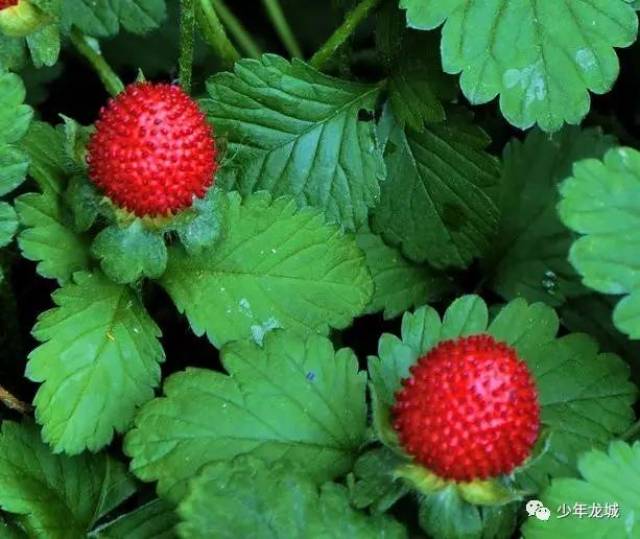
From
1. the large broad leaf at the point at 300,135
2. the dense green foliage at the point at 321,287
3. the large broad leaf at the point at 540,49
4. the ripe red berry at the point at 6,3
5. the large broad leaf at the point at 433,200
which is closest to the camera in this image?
A: the dense green foliage at the point at 321,287

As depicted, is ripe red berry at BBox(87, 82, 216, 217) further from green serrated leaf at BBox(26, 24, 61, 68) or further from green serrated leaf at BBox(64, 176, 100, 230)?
green serrated leaf at BBox(26, 24, 61, 68)

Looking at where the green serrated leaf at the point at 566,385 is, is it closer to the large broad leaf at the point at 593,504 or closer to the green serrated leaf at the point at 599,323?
the large broad leaf at the point at 593,504

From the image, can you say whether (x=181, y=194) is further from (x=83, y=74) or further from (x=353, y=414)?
(x=83, y=74)

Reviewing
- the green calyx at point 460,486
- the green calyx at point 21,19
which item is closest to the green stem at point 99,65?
the green calyx at point 21,19

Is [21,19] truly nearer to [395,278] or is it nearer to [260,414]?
[260,414]

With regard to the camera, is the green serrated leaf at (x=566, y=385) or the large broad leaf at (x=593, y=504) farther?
the green serrated leaf at (x=566, y=385)

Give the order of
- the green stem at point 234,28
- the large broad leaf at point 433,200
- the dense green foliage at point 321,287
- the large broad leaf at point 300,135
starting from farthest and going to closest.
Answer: the green stem at point 234,28 → the large broad leaf at point 433,200 → the large broad leaf at point 300,135 → the dense green foliage at point 321,287

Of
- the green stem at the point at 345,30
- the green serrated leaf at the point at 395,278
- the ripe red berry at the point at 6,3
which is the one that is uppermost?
the ripe red berry at the point at 6,3
